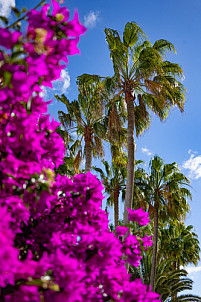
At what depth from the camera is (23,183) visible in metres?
1.94

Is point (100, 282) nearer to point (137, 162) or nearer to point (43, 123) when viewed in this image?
point (43, 123)

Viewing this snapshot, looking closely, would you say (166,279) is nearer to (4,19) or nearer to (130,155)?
(130,155)

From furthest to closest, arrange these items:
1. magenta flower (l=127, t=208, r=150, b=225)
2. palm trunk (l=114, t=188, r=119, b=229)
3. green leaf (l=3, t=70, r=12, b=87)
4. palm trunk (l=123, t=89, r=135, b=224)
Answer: palm trunk (l=114, t=188, r=119, b=229) < palm trunk (l=123, t=89, r=135, b=224) < magenta flower (l=127, t=208, r=150, b=225) < green leaf (l=3, t=70, r=12, b=87)

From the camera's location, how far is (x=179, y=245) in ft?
84.5

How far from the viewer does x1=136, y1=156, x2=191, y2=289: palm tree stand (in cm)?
1591

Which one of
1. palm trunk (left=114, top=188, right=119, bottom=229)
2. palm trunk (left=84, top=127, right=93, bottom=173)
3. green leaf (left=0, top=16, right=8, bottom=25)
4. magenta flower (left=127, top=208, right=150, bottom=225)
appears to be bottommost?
magenta flower (left=127, top=208, right=150, bottom=225)

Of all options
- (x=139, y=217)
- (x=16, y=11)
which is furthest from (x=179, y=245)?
(x=16, y=11)

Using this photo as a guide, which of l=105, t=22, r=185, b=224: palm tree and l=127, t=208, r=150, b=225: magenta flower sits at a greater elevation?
l=105, t=22, r=185, b=224: palm tree

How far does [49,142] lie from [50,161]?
200 mm

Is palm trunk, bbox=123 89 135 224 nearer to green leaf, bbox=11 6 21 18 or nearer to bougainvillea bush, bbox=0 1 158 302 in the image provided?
bougainvillea bush, bbox=0 1 158 302

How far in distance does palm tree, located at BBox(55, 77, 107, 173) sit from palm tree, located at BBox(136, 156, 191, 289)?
16.8 ft

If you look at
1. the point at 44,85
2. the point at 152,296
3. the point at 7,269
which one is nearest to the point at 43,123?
the point at 44,85

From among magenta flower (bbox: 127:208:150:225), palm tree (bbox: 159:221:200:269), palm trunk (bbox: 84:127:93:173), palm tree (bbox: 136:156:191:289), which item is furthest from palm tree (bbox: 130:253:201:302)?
magenta flower (bbox: 127:208:150:225)

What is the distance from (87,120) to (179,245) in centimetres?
1856
